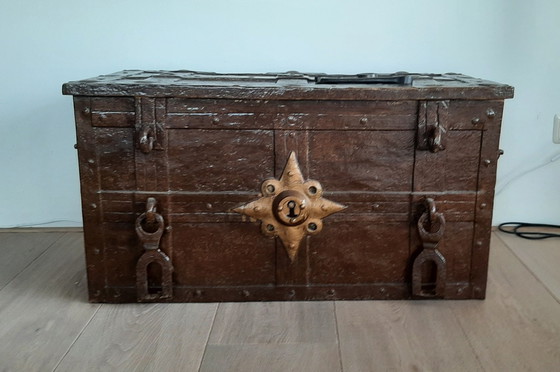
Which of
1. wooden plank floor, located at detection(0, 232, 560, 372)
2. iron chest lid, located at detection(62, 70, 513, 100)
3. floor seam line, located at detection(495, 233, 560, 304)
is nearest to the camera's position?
wooden plank floor, located at detection(0, 232, 560, 372)

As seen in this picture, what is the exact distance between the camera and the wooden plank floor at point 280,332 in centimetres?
127

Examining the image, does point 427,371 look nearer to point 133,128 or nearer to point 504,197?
point 133,128

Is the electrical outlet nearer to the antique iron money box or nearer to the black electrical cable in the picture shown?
the black electrical cable

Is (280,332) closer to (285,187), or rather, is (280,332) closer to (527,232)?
(285,187)

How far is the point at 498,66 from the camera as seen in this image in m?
1.95

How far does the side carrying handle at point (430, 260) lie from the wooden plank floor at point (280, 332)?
35 mm

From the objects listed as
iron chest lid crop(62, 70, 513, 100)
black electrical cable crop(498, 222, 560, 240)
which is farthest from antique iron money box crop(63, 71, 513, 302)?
black electrical cable crop(498, 222, 560, 240)

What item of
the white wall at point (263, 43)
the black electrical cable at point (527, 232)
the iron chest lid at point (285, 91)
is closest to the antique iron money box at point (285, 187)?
the iron chest lid at point (285, 91)

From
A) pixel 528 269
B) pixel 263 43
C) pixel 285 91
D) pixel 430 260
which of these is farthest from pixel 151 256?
pixel 528 269

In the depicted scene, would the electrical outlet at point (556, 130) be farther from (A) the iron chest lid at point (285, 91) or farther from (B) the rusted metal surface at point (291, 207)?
(B) the rusted metal surface at point (291, 207)

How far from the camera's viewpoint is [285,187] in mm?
1467

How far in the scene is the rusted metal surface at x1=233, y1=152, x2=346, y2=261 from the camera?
1.46 metres

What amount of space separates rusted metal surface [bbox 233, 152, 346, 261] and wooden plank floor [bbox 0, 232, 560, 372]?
0.61ft

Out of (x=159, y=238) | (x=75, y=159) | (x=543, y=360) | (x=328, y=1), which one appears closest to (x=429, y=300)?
(x=543, y=360)
